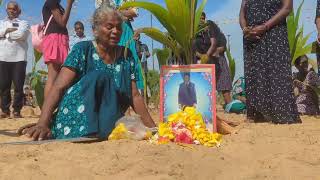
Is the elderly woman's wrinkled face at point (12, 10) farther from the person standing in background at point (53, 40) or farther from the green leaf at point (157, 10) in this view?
the green leaf at point (157, 10)

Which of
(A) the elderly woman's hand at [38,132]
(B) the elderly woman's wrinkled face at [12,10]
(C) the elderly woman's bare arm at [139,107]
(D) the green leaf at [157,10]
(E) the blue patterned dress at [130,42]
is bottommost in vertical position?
(A) the elderly woman's hand at [38,132]

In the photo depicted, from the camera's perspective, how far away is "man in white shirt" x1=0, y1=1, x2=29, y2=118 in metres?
4.99

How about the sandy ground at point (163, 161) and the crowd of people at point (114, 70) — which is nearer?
the sandy ground at point (163, 161)

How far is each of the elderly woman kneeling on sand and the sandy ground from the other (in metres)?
0.30

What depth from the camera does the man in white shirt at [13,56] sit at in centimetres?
499

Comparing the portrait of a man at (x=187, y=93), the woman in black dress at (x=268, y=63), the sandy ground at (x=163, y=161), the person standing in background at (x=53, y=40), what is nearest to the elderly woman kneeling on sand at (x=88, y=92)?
the sandy ground at (x=163, y=161)

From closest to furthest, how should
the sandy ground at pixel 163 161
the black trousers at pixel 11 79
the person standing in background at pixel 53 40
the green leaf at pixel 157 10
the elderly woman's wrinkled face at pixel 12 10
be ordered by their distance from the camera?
1. the sandy ground at pixel 163 161
2. the green leaf at pixel 157 10
3. the person standing in background at pixel 53 40
4. the black trousers at pixel 11 79
5. the elderly woman's wrinkled face at pixel 12 10

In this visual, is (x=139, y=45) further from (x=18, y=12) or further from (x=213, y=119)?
(x=213, y=119)

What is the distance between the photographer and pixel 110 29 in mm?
2740

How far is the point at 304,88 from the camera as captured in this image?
5.04 metres

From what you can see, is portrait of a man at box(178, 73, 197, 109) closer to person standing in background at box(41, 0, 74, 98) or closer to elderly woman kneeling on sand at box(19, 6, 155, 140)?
elderly woman kneeling on sand at box(19, 6, 155, 140)

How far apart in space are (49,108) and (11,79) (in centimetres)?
266

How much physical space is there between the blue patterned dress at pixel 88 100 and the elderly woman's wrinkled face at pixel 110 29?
111 mm

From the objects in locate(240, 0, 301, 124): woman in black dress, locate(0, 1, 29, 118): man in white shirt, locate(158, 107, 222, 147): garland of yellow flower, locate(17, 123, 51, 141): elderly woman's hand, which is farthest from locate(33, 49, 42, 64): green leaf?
locate(158, 107, 222, 147): garland of yellow flower
